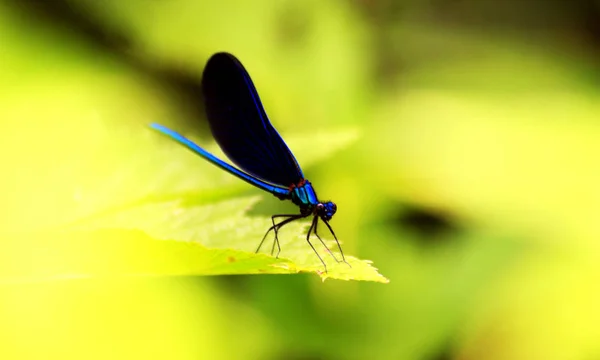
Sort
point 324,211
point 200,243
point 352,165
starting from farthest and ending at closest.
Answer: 1. point 352,165
2. point 324,211
3. point 200,243

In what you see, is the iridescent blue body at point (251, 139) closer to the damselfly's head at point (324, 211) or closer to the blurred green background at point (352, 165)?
the damselfly's head at point (324, 211)

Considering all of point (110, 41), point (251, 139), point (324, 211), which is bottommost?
point (324, 211)

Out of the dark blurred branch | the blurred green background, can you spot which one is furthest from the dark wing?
the dark blurred branch

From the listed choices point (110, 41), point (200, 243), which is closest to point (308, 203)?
point (200, 243)

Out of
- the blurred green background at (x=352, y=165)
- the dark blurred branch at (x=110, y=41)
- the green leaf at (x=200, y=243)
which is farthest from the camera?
the dark blurred branch at (x=110, y=41)

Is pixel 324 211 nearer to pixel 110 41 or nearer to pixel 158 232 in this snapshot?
pixel 158 232

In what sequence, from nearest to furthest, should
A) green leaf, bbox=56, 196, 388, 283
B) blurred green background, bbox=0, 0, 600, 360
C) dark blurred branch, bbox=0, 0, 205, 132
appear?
green leaf, bbox=56, 196, 388, 283
blurred green background, bbox=0, 0, 600, 360
dark blurred branch, bbox=0, 0, 205, 132

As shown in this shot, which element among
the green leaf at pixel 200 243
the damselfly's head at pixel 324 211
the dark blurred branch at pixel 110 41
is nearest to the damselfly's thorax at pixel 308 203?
the damselfly's head at pixel 324 211

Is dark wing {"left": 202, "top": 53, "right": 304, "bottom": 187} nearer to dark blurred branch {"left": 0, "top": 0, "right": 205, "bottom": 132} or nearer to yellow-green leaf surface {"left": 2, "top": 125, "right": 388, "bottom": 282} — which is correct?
yellow-green leaf surface {"left": 2, "top": 125, "right": 388, "bottom": 282}
